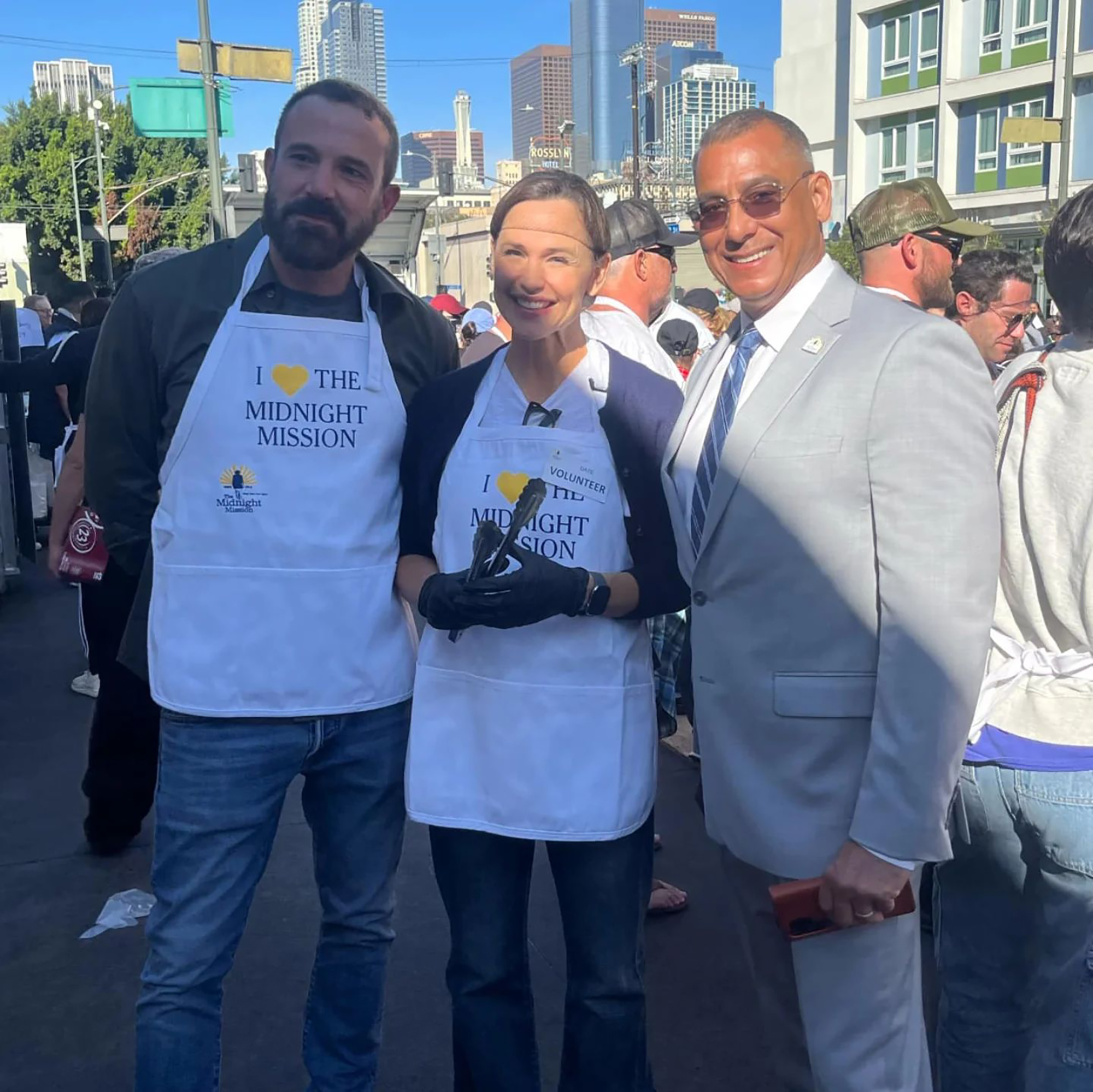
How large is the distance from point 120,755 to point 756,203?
3.10 m

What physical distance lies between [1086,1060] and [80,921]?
2994 millimetres

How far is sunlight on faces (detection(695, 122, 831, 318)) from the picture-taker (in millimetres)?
2006

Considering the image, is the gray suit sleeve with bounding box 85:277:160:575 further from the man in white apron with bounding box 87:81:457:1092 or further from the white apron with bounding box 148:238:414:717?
the white apron with bounding box 148:238:414:717

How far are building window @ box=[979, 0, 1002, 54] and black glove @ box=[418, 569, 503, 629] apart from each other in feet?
117

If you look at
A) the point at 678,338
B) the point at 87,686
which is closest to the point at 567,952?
the point at 678,338

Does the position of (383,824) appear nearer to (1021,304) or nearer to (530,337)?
(530,337)

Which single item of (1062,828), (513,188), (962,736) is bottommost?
(1062,828)

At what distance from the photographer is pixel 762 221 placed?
2.01m

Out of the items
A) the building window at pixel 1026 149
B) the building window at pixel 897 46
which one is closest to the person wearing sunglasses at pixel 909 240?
the building window at pixel 1026 149

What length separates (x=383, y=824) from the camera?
8.25ft

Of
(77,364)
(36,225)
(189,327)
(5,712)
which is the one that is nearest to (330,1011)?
(189,327)

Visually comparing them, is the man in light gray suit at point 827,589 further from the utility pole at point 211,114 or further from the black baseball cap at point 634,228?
the utility pole at point 211,114

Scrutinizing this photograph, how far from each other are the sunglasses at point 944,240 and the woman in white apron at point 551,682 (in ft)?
5.26

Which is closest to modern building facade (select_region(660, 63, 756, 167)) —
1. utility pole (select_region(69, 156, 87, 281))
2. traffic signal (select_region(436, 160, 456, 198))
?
utility pole (select_region(69, 156, 87, 281))
